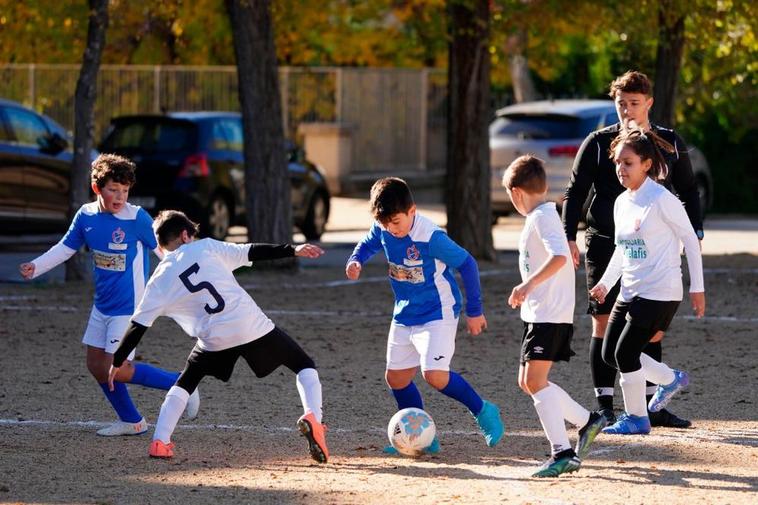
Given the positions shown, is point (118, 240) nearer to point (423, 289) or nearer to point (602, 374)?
point (423, 289)

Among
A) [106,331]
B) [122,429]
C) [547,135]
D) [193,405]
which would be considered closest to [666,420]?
[193,405]

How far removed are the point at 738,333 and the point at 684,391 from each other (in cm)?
277

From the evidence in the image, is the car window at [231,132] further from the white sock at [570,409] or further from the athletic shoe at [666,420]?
the white sock at [570,409]

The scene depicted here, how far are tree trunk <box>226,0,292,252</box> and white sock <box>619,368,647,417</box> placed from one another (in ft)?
28.4

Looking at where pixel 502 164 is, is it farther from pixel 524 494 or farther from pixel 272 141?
pixel 524 494

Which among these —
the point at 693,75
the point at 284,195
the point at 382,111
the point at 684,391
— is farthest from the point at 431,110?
the point at 684,391

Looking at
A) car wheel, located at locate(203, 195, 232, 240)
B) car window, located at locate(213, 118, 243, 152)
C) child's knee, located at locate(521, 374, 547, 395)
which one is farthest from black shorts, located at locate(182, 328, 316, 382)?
car window, located at locate(213, 118, 243, 152)

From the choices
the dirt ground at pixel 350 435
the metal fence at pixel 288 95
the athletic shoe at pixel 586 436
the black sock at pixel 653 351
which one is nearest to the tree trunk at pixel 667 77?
the dirt ground at pixel 350 435

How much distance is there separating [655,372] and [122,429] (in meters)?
Answer: 2.84

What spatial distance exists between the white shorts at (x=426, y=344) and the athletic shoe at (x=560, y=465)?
0.76 metres

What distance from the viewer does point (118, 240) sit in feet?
26.9

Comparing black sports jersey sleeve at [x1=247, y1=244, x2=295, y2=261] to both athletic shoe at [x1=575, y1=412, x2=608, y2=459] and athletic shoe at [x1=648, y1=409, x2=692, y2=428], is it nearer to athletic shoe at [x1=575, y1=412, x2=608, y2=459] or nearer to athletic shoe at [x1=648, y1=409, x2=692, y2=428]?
athletic shoe at [x1=575, y1=412, x2=608, y2=459]

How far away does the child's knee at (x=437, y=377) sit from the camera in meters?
7.42

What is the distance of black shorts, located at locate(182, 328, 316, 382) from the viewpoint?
24.6 feet
